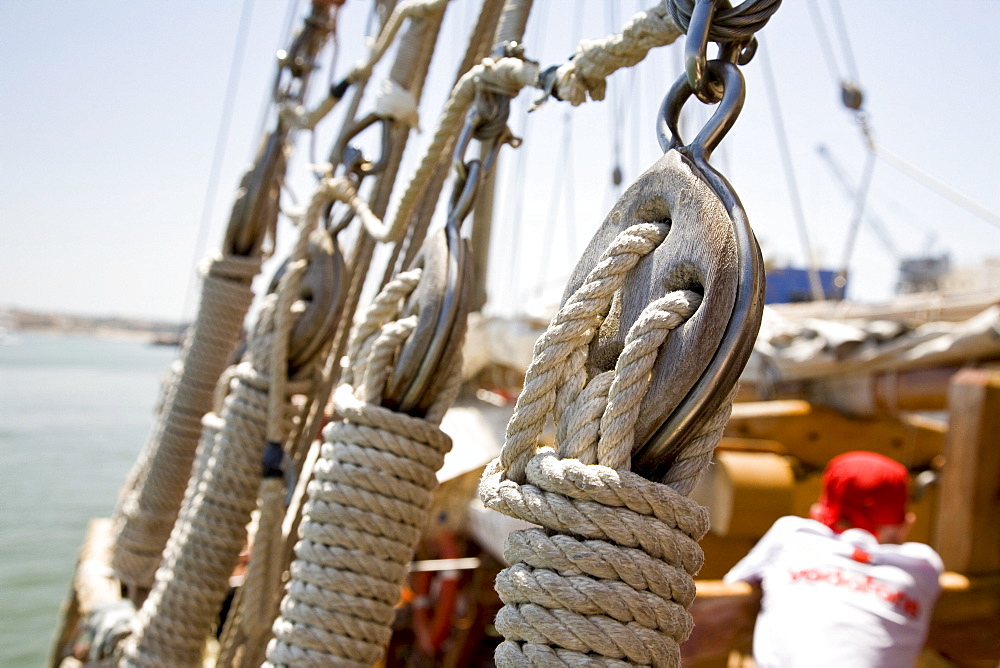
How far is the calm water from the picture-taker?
14.3 ft

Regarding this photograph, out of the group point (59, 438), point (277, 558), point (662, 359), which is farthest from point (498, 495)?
point (59, 438)

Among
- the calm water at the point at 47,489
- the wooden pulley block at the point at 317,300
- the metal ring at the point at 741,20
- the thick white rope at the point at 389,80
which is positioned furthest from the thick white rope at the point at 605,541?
the calm water at the point at 47,489

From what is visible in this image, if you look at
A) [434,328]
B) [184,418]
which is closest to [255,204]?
[184,418]

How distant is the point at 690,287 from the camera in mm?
569

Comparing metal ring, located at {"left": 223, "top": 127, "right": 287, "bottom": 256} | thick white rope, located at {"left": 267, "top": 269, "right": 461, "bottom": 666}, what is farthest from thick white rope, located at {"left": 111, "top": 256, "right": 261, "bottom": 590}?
thick white rope, located at {"left": 267, "top": 269, "right": 461, "bottom": 666}

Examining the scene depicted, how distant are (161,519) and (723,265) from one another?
1775mm

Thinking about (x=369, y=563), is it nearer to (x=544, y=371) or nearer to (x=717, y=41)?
(x=544, y=371)

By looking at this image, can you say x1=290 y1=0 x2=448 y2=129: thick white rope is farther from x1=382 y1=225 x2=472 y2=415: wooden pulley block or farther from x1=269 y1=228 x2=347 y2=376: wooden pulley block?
x1=382 y1=225 x2=472 y2=415: wooden pulley block

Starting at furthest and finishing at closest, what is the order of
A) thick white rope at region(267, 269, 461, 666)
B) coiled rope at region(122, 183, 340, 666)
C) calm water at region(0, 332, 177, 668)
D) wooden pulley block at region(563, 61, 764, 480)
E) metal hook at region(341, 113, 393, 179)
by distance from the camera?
calm water at region(0, 332, 177, 668) < metal hook at region(341, 113, 393, 179) < coiled rope at region(122, 183, 340, 666) < thick white rope at region(267, 269, 461, 666) < wooden pulley block at region(563, 61, 764, 480)

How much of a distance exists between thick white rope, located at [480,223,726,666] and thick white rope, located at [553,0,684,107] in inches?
10.1

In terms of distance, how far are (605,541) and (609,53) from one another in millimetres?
502

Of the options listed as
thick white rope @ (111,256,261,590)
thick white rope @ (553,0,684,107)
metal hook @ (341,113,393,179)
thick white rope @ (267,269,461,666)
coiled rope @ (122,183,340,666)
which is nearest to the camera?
thick white rope @ (553,0,684,107)

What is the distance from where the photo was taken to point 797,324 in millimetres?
2990

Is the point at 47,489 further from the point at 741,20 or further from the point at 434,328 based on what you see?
the point at 741,20
